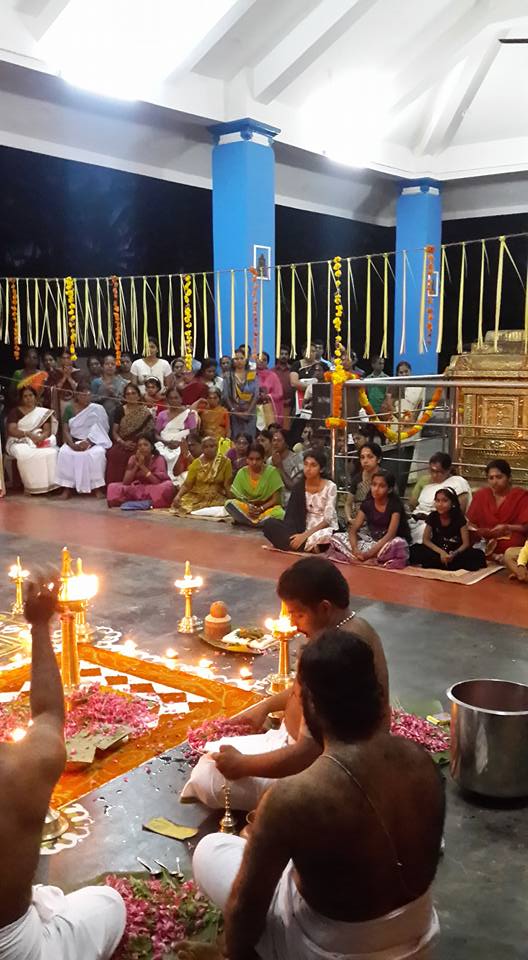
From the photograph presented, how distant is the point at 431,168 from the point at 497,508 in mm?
11095

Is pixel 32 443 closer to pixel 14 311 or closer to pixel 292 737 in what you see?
pixel 14 311

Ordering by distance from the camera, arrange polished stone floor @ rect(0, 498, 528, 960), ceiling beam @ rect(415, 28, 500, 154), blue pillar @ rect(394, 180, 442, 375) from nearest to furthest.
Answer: polished stone floor @ rect(0, 498, 528, 960) → ceiling beam @ rect(415, 28, 500, 154) → blue pillar @ rect(394, 180, 442, 375)

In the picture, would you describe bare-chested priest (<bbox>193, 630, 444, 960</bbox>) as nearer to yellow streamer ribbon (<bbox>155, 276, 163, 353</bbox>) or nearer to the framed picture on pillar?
the framed picture on pillar

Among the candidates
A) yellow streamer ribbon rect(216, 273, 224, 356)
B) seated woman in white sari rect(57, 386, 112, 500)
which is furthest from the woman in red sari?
yellow streamer ribbon rect(216, 273, 224, 356)

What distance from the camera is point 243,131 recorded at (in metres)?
11.8

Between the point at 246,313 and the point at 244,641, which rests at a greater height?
the point at 246,313

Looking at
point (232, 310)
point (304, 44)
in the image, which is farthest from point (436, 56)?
point (232, 310)

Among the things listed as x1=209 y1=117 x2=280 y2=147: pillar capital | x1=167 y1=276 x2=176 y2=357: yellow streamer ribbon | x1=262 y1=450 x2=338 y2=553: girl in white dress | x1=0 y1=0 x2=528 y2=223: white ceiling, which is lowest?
x1=262 y1=450 x2=338 y2=553: girl in white dress

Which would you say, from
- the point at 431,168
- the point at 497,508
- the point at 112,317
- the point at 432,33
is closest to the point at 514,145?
the point at 431,168

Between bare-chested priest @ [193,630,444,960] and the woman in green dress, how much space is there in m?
6.29

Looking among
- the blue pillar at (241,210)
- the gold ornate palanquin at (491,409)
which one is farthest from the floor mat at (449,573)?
the blue pillar at (241,210)

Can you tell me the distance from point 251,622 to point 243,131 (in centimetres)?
841

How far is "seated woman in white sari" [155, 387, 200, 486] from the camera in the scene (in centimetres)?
1018

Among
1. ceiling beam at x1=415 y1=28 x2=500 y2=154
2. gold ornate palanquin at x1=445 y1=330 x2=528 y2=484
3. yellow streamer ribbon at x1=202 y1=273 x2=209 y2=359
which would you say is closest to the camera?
gold ornate palanquin at x1=445 y1=330 x2=528 y2=484
